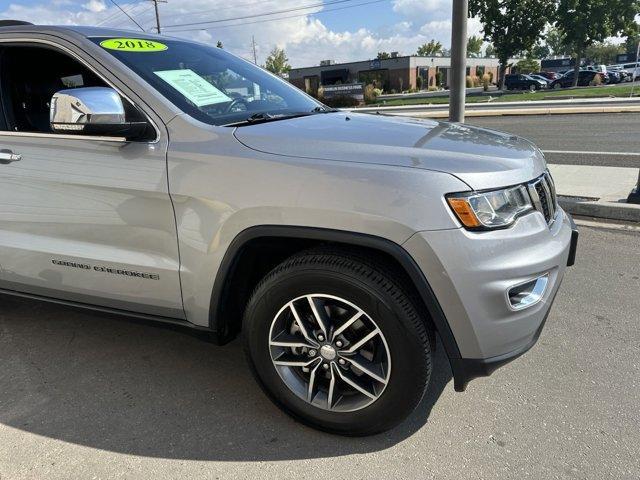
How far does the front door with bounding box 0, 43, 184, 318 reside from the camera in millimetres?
2516

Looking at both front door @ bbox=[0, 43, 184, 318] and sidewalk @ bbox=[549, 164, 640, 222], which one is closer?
front door @ bbox=[0, 43, 184, 318]

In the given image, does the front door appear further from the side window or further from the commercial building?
the commercial building

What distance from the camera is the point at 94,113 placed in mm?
2396

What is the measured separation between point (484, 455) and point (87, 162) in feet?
7.66

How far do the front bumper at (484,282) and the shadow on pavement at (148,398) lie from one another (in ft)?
2.08

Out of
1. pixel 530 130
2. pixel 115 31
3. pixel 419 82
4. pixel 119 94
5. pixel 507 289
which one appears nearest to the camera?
pixel 507 289

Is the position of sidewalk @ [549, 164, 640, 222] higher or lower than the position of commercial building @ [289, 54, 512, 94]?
lower

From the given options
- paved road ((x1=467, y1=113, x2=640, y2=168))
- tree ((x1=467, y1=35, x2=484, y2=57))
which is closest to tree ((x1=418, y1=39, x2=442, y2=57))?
tree ((x1=467, y1=35, x2=484, y2=57))

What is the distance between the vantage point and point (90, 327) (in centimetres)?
364

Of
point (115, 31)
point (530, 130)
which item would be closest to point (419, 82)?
point (530, 130)

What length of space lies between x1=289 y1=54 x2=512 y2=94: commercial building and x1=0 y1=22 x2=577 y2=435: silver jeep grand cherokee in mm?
57539

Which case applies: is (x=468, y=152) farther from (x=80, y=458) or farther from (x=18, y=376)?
(x=18, y=376)

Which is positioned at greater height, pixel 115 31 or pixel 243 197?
pixel 115 31

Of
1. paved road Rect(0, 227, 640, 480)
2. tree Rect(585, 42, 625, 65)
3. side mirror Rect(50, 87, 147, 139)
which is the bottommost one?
paved road Rect(0, 227, 640, 480)
